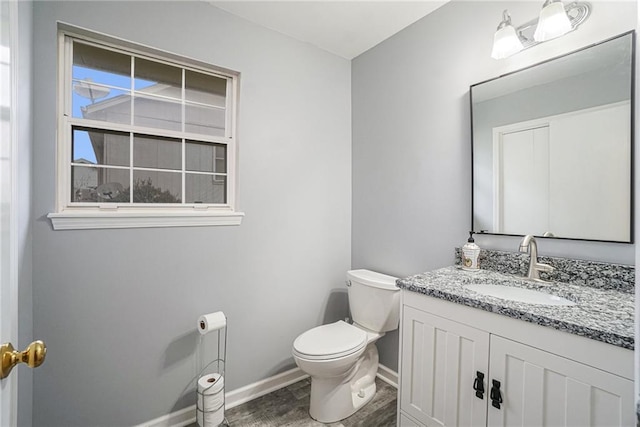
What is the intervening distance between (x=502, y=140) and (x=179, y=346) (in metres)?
2.19

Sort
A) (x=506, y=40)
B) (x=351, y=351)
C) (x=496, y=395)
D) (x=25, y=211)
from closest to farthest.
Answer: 1. (x=496, y=395)
2. (x=25, y=211)
3. (x=506, y=40)
4. (x=351, y=351)

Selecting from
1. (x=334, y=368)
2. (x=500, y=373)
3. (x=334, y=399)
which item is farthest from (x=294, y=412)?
(x=500, y=373)

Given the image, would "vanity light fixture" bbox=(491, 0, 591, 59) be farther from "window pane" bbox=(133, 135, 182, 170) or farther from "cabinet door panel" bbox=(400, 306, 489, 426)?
"window pane" bbox=(133, 135, 182, 170)

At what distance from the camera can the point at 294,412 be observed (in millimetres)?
1771

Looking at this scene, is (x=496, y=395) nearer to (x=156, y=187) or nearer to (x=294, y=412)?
(x=294, y=412)

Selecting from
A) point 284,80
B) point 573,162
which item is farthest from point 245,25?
point 573,162

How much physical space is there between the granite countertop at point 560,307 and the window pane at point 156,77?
1793 mm

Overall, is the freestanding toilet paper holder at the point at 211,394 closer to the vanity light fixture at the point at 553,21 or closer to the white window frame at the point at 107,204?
the white window frame at the point at 107,204

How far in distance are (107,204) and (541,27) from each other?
2314 millimetres

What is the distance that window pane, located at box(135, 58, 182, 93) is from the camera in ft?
5.40

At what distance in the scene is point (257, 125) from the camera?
191 cm

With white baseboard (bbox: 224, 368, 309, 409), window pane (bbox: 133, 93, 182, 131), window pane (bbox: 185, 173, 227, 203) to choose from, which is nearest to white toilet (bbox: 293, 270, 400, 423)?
white baseboard (bbox: 224, 368, 309, 409)

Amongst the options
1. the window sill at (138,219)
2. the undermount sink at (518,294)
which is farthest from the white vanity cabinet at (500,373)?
the window sill at (138,219)

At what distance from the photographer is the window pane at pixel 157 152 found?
162cm
